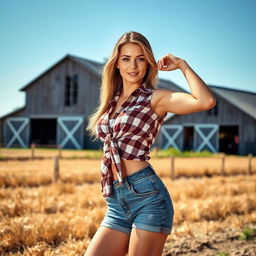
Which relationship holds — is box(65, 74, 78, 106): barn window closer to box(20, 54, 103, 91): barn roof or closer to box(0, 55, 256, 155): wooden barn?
box(0, 55, 256, 155): wooden barn

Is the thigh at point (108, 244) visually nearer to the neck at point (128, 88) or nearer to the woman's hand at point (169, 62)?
the neck at point (128, 88)

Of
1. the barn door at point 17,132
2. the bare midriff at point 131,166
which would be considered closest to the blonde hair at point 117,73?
the bare midriff at point 131,166

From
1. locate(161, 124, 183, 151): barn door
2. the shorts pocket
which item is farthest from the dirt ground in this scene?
locate(161, 124, 183, 151): barn door

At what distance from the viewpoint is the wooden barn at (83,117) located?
87.7ft

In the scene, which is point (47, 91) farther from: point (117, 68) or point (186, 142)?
point (117, 68)

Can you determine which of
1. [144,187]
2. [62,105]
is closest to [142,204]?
[144,187]

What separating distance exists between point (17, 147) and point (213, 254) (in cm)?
2690

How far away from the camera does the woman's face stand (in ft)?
9.64

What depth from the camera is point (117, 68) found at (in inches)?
127

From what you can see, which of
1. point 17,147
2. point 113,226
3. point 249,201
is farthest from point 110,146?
point 17,147

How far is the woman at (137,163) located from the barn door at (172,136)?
25.6 m

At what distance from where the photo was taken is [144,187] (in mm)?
2623

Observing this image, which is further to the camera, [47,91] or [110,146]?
[47,91]

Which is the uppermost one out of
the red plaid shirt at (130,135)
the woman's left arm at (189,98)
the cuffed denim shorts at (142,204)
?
the woman's left arm at (189,98)
